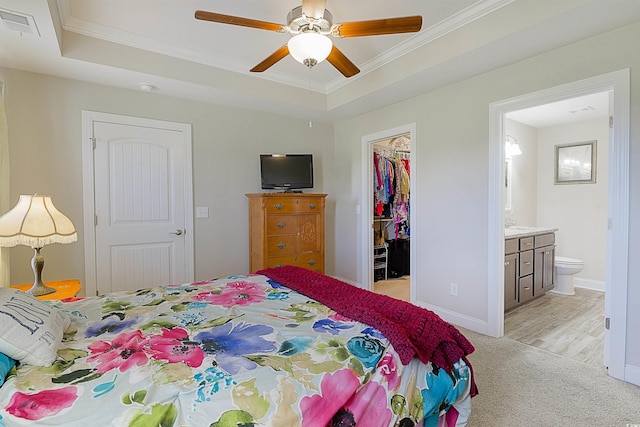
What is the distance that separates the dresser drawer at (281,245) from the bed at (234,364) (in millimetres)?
1766

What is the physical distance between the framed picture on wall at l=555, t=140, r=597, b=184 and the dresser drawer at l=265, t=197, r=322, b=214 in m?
3.51

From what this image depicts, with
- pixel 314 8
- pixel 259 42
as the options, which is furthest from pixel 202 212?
pixel 314 8

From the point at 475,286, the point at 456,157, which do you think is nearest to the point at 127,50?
the point at 456,157

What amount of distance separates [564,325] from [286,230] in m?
2.87

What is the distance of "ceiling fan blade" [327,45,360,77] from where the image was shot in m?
2.01

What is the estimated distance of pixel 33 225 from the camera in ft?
6.36

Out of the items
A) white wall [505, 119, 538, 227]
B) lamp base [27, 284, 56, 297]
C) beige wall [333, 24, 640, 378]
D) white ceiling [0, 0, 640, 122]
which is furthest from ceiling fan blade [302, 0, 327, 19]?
white wall [505, 119, 538, 227]

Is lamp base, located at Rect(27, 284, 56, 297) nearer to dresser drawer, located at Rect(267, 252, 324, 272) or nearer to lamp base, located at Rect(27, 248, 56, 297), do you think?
lamp base, located at Rect(27, 248, 56, 297)

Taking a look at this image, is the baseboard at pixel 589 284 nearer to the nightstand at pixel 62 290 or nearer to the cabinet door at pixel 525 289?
the cabinet door at pixel 525 289

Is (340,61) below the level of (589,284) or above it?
above

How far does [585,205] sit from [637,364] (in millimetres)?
2945

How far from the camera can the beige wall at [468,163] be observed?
2.04 meters

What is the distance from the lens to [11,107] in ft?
8.46

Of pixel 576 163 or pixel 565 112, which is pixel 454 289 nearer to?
pixel 565 112
